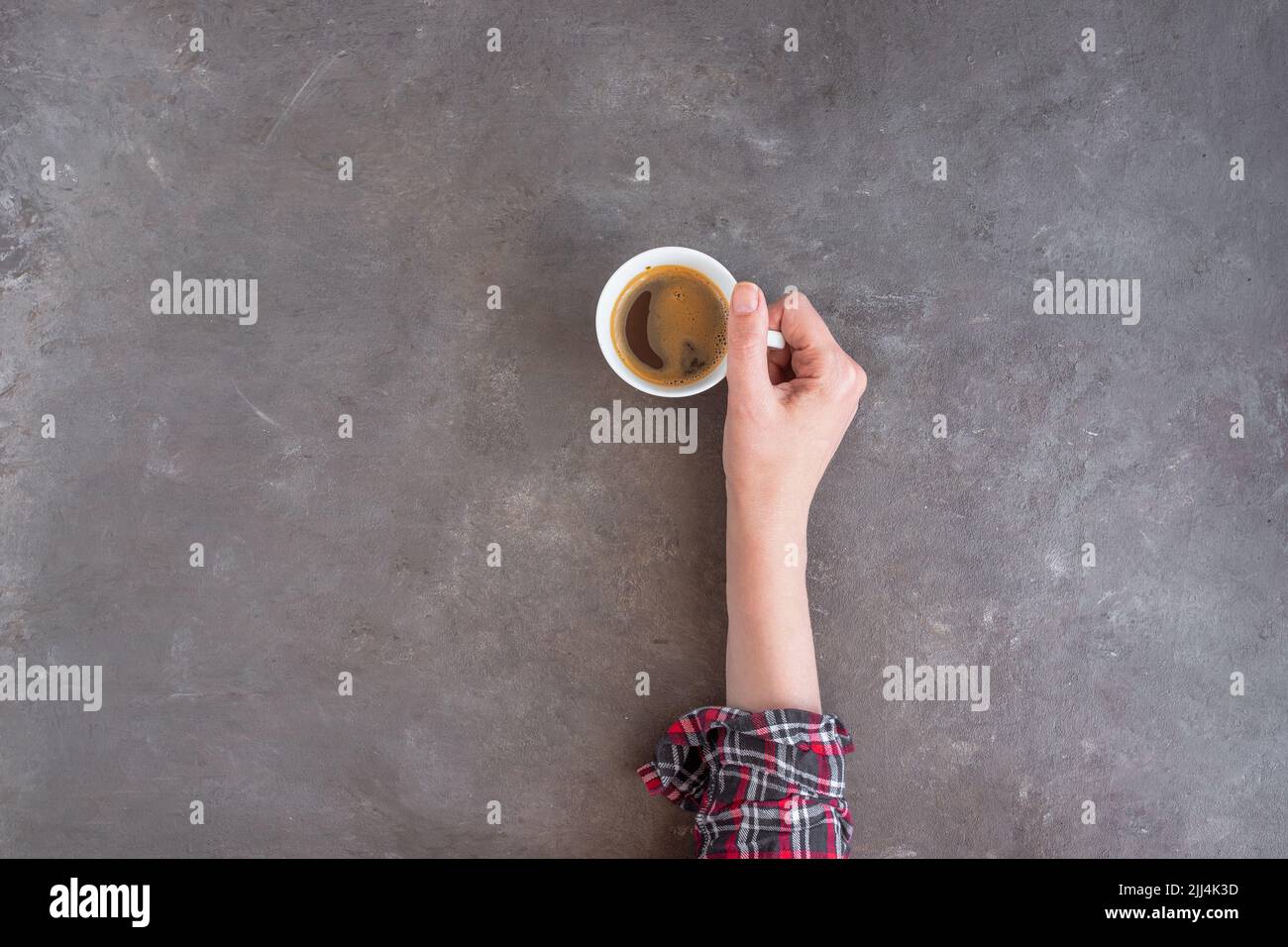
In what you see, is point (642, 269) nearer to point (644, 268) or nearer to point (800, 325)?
point (644, 268)

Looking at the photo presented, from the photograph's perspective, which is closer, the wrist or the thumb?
the thumb

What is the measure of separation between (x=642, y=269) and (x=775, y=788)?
3.40 ft

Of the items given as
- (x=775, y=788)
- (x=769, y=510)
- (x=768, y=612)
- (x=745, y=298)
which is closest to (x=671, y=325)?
(x=745, y=298)

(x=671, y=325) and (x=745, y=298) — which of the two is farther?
(x=671, y=325)

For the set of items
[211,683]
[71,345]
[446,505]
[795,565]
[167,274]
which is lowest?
[211,683]

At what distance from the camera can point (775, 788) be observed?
1577mm

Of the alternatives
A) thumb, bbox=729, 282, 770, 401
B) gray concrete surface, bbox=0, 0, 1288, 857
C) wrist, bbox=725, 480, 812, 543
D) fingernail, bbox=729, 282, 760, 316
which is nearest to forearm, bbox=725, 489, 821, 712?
wrist, bbox=725, 480, 812, 543

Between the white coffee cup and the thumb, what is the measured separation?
0.06 m

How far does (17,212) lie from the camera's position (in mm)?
1848

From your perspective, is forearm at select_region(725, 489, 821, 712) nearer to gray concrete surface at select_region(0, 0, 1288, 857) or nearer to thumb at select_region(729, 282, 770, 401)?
gray concrete surface at select_region(0, 0, 1288, 857)

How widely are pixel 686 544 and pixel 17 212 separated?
162 centimetres

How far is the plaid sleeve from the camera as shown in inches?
61.0
